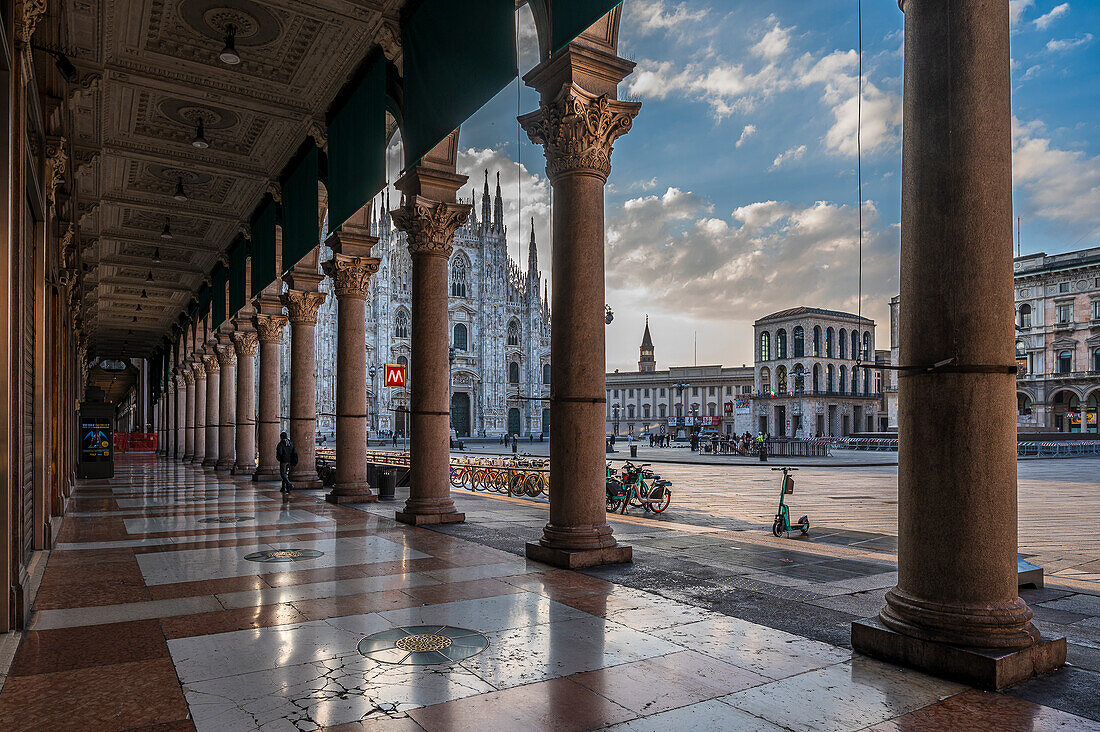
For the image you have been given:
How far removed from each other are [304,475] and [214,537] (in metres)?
7.62

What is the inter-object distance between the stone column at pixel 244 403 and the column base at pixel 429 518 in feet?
44.7

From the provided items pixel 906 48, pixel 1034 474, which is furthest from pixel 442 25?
pixel 1034 474

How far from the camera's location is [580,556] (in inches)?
301

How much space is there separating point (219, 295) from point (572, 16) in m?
20.5

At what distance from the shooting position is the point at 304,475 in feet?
57.4

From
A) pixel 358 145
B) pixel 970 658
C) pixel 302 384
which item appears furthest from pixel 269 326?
pixel 970 658

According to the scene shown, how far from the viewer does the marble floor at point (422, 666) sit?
3775 millimetres

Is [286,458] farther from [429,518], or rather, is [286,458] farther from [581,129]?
[581,129]

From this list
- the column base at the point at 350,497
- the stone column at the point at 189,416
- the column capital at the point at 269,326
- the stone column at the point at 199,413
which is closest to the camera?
the column base at the point at 350,497

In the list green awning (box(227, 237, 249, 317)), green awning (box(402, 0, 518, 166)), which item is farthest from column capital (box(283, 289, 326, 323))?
green awning (box(402, 0, 518, 166))

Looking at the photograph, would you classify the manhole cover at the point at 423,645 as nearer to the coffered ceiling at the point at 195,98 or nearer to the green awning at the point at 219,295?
the coffered ceiling at the point at 195,98

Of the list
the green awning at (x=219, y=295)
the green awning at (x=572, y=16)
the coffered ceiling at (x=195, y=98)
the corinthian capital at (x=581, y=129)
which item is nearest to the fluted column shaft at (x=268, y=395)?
the coffered ceiling at (x=195, y=98)

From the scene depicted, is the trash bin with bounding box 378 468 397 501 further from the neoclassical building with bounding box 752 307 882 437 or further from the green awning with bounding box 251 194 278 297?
the neoclassical building with bounding box 752 307 882 437

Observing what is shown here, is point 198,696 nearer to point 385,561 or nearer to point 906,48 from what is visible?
point 385,561
